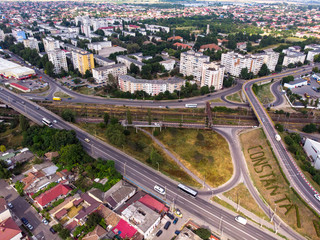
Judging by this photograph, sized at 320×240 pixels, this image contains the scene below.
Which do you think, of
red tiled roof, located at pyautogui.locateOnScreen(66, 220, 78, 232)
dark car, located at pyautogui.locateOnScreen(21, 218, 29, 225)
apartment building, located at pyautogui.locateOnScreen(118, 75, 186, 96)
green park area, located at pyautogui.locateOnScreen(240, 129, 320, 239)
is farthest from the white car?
apartment building, located at pyautogui.locateOnScreen(118, 75, 186, 96)

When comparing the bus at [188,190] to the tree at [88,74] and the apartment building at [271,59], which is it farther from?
the apartment building at [271,59]

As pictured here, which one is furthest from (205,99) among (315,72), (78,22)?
(78,22)

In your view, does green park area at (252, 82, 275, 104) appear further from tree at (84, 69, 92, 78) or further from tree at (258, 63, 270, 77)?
tree at (84, 69, 92, 78)

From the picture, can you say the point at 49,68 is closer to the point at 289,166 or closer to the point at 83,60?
the point at 83,60

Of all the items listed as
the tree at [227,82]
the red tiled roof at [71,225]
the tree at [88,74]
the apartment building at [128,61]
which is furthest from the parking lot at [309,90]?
the red tiled roof at [71,225]

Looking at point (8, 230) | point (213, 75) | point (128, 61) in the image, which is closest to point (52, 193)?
point (8, 230)

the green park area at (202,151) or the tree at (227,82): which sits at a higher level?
the tree at (227,82)
